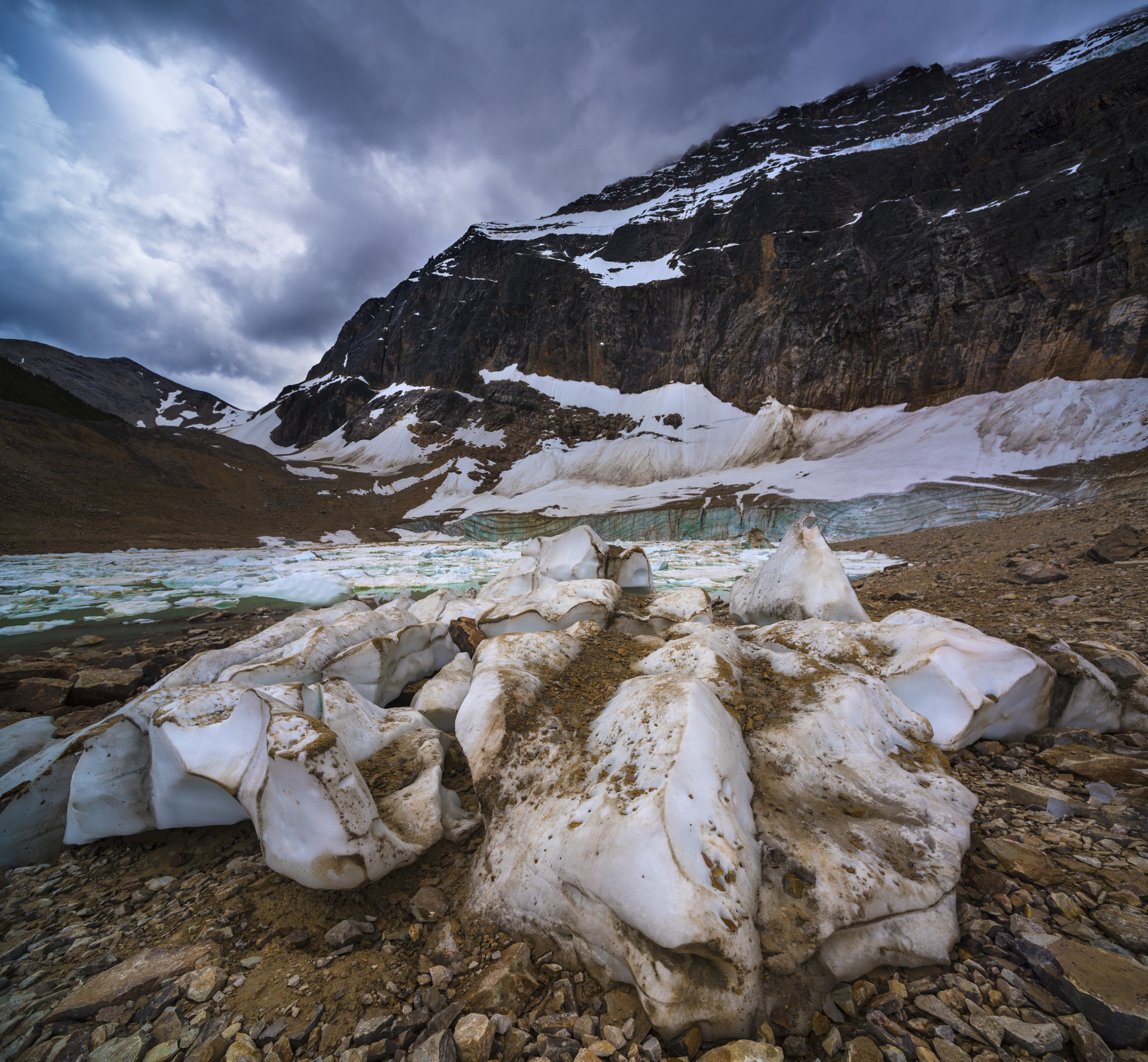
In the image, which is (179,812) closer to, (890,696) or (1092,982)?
(1092,982)

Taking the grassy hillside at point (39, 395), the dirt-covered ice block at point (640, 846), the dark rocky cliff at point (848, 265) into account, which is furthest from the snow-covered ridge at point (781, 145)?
the dirt-covered ice block at point (640, 846)

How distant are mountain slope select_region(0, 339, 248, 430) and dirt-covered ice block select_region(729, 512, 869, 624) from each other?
113 metres

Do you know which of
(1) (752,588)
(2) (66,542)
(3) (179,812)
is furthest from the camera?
(2) (66,542)

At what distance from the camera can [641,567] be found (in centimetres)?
780

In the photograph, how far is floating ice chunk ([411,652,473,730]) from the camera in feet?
11.7

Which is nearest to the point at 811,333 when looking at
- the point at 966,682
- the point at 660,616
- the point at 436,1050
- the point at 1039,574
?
the point at 1039,574

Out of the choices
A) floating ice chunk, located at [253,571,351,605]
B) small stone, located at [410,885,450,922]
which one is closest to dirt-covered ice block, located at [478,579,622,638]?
small stone, located at [410,885,450,922]

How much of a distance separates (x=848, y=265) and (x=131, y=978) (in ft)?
191

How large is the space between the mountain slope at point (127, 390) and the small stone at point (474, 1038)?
11399cm

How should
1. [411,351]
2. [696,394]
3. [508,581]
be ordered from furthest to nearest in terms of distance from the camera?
[411,351] → [696,394] → [508,581]

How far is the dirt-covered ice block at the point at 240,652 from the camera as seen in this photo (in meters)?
Result: 3.79

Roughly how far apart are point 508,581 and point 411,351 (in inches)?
3144

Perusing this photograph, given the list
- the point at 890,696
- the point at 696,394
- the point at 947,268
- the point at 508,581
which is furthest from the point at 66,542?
the point at 947,268

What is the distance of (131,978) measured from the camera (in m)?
1.77
